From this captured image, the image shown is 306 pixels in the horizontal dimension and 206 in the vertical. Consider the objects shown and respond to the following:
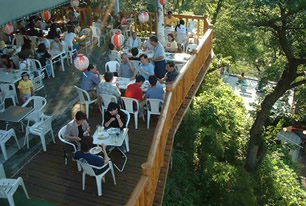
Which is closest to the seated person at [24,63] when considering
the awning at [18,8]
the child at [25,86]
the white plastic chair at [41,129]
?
the awning at [18,8]

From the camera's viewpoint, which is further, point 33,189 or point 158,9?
point 158,9

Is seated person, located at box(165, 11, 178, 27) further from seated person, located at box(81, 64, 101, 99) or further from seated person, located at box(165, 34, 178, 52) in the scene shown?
seated person, located at box(81, 64, 101, 99)

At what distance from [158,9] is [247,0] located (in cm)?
299

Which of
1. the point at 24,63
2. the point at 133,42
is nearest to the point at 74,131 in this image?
the point at 24,63

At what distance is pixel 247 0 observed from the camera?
30.9 ft

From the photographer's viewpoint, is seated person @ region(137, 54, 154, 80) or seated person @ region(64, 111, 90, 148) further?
seated person @ region(137, 54, 154, 80)

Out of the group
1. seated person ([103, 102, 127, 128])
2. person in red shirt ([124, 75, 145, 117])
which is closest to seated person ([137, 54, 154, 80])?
person in red shirt ([124, 75, 145, 117])

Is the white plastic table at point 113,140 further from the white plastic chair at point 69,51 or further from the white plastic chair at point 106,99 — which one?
the white plastic chair at point 69,51

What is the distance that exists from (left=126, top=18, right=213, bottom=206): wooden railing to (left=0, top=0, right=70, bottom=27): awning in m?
5.07

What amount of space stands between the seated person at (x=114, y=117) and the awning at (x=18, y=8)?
427 centimetres

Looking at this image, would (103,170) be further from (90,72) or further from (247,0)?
(247,0)

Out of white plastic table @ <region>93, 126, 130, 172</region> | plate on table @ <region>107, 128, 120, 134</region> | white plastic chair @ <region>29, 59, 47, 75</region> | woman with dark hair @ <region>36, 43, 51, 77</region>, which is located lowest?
white plastic table @ <region>93, 126, 130, 172</region>

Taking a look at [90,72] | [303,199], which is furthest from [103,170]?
[303,199]

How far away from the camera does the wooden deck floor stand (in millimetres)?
5266
